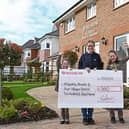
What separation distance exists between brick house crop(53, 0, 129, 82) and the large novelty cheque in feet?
19.3

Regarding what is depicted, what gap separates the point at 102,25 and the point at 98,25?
2.00 ft

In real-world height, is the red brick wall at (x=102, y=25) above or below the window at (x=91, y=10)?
below

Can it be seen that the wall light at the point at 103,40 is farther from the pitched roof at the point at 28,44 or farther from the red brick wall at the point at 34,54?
the pitched roof at the point at 28,44

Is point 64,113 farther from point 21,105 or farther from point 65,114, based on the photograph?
point 21,105

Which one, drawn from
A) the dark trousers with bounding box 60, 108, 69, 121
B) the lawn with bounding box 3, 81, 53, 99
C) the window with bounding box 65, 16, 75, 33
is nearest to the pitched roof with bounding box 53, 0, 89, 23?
the window with bounding box 65, 16, 75, 33

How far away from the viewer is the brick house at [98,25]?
1703cm

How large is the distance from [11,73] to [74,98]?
95.0 ft

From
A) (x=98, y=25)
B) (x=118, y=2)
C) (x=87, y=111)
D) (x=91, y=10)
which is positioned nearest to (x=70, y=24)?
(x=91, y=10)

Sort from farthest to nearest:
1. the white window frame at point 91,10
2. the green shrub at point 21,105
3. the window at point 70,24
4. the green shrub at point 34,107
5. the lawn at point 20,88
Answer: the window at point 70,24 → the white window frame at point 91,10 → the lawn at point 20,88 → the green shrub at point 21,105 → the green shrub at point 34,107

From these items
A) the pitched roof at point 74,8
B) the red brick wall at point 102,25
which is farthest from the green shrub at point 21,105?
the pitched roof at point 74,8

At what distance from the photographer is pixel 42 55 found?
4703 centimetres

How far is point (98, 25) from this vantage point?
20188 mm

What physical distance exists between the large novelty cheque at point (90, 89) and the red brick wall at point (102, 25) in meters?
8.59

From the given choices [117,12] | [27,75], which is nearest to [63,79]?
[117,12]
